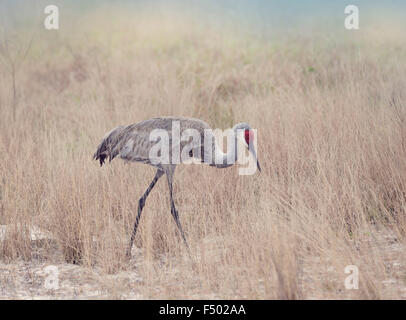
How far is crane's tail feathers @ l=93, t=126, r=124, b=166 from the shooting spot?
6230 millimetres

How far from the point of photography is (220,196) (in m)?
6.15

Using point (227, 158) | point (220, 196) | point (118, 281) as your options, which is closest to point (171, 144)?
point (227, 158)

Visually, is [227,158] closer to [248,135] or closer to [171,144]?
[248,135]

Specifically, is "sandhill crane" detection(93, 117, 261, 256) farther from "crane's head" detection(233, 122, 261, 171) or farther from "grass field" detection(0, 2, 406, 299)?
"grass field" detection(0, 2, 406, 299)

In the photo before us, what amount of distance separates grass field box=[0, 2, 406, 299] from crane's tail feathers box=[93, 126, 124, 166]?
0.17m

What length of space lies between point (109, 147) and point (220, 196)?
3.84ft

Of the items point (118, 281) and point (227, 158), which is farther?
point (227, 158)

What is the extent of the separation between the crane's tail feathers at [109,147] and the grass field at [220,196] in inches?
6.8

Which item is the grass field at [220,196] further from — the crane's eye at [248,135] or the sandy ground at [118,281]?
the crane's eye at [248,135]

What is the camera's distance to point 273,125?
7160 millimetres

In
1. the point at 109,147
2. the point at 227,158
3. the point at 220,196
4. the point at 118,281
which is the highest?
the point at 109,147

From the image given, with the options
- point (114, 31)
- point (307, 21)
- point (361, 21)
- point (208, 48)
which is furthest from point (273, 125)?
point (307, 21)

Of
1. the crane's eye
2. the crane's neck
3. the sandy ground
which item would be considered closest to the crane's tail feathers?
the crane's neck
